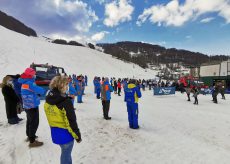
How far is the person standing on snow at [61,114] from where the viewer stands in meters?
3.01

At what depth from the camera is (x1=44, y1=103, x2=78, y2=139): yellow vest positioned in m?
3.05

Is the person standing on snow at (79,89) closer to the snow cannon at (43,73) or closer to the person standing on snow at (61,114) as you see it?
the snow cannon at (43,73)

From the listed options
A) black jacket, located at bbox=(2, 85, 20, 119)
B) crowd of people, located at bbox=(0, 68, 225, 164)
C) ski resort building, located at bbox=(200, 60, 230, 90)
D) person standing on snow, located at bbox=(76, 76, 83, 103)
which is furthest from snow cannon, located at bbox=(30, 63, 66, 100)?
ski resort building, located at bbox=(200, 60, 230, 90)

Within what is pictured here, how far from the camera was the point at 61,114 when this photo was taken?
306cm

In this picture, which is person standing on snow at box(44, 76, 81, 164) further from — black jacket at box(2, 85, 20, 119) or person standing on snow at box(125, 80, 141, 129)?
black jacket at box(2, 85, 20, 119)

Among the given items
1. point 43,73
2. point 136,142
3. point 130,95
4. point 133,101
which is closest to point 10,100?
point 130,95

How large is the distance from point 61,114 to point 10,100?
516cm

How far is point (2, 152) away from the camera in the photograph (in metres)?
4.87

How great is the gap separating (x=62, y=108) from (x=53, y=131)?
20.0 inches

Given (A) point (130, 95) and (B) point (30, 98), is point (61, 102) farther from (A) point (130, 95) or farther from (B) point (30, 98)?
(A) point (130, 95)

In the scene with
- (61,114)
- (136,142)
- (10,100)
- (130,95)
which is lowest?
(136,142)

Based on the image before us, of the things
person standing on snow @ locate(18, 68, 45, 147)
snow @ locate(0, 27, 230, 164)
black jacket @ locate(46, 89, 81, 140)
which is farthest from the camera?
person standing on snow @ locate(18, 68, 45, 147)

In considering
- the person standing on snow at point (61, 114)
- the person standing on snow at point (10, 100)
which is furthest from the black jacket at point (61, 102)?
the person standing on snow at point (10, 100)

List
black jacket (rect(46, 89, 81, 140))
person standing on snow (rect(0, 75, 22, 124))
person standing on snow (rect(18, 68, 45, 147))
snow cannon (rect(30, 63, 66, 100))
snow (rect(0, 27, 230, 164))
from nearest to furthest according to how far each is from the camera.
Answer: black jacket (rect(46, 89, 81, 140))
snow (rect(0, 27, 230, 164))
person standing on snow (rect(18, 68, 45, 147))
person standing on snow (rect(0, 75, 22, 124))
snow cannon (rect(30, 63, 66, 100))
